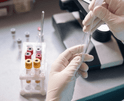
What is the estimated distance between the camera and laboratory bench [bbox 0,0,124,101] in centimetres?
121

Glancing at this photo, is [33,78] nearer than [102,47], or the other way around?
[33,78]

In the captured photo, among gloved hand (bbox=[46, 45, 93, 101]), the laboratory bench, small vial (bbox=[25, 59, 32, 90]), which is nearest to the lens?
gloved hand (bbox=[46, 45, 93, 101])

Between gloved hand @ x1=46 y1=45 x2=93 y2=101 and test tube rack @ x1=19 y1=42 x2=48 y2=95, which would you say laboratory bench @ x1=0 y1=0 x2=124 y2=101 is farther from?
gloved hand @ x1=46 y1=45 x2=93 y2=101

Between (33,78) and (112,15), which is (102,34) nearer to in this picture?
(112,15)

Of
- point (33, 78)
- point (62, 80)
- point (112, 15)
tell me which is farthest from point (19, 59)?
point (112, 15)

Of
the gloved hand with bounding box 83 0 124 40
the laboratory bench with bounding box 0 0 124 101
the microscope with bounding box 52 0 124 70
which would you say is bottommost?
the laboratory bench with bounding box 0 0 124 101

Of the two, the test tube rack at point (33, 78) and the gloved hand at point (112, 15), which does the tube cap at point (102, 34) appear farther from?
the test tube rack at point (33, 78)

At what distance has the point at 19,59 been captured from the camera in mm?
1467

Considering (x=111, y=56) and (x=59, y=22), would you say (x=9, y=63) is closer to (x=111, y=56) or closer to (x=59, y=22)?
(x=59, y=22)

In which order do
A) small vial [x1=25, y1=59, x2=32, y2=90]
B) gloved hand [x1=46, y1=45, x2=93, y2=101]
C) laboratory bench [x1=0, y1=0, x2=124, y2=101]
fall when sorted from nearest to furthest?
gloved hand [x1=46, y1=45, x2=93, y2=101]
small vial [x1=25, y1=59, x2=32, y2=90]
laboratory bench [x1=0, y1=0, x2=124, y2=101]

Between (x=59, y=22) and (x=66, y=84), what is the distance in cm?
83

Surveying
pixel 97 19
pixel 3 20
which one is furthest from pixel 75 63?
pixel 3 20

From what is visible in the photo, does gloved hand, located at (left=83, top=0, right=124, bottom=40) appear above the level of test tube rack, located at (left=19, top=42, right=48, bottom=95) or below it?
above

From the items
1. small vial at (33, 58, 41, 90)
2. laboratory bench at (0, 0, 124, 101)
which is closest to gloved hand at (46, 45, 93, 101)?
small vial at (33, 58, 41, 90)
